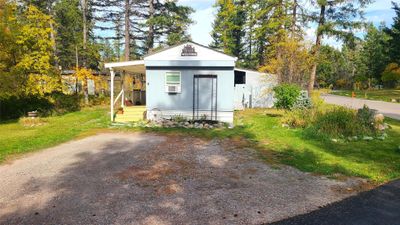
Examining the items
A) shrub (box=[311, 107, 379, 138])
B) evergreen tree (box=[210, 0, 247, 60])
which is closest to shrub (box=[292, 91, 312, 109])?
shrub (box=[311, 107, 379, 138])

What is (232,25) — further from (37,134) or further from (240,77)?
(37,134)

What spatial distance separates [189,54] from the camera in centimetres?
1430

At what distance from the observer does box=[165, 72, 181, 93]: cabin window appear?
14.5m

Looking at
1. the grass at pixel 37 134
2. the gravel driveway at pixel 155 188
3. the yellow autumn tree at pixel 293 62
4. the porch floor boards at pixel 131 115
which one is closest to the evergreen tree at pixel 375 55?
the yellow autumn tree at pixel 293 62

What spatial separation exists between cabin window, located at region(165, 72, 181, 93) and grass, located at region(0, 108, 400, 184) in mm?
2416

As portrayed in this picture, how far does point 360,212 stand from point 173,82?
11.0m

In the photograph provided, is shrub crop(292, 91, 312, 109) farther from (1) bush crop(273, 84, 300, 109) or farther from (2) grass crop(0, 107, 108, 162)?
(2) grass crop(0, 107, 108, 162)

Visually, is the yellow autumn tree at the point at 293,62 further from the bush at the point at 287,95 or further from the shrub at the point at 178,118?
the shrub at the point at 178,118

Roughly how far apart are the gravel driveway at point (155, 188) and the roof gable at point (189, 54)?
21.0 feet

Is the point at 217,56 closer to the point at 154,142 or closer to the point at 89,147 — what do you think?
the point at 154,142

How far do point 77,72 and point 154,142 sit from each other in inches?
585

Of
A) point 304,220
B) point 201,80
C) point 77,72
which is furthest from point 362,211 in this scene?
point 77,72

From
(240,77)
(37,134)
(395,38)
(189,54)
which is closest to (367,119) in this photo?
(189,54)

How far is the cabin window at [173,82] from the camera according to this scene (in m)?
14.5
